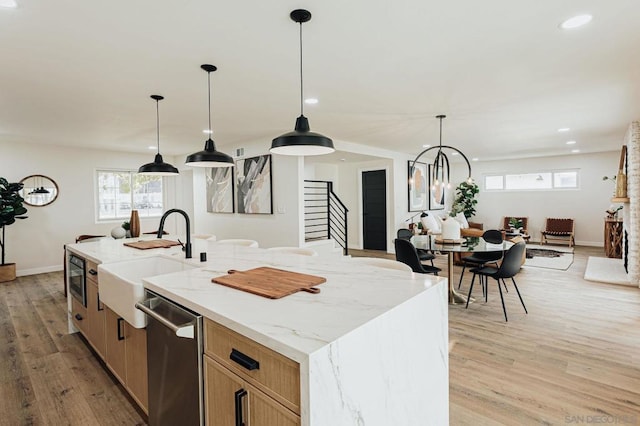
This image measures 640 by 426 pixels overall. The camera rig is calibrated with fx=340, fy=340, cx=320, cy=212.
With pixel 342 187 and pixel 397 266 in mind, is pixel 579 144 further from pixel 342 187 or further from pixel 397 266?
pixel 397 266

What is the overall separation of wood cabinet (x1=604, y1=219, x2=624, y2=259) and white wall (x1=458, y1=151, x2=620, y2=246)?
5.47 ft

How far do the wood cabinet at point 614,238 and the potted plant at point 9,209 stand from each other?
11181 mm

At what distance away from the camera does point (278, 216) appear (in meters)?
5.64

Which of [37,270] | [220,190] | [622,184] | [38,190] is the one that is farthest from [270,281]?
[37,270]

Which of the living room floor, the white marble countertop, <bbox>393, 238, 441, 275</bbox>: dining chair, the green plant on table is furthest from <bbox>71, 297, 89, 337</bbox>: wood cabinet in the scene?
the green plant on table

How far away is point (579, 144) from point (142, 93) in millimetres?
8211

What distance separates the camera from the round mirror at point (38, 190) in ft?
20.3

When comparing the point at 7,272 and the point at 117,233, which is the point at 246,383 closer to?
the point at 117,233

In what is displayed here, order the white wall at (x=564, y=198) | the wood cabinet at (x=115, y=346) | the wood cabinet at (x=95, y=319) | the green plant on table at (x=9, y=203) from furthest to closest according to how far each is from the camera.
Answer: the white wall at (x=564, y=198) → the green plant on table at (x=9, y=203) → the wood cabinet at (x=95, y=319) → the wood cabinet at (x=115, y=346)

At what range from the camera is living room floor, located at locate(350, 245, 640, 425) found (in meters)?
2.11

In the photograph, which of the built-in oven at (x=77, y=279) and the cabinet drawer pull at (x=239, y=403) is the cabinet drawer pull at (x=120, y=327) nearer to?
the built-in oven at (x=77, y=279)

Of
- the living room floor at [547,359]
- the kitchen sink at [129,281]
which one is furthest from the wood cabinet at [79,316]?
the living room floor at [547,359]

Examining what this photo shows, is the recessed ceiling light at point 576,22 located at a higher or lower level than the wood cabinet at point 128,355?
higher

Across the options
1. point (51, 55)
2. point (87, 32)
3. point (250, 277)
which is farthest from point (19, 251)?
point (250, 277)
